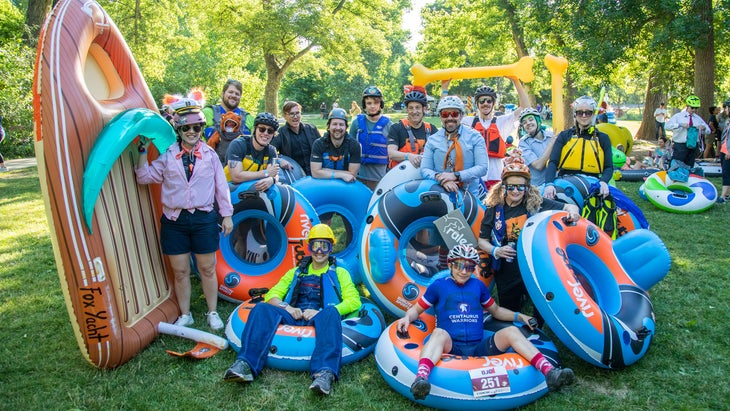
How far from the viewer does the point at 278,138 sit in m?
6.00

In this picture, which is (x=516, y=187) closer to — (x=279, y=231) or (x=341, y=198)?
(x=341, y=198)

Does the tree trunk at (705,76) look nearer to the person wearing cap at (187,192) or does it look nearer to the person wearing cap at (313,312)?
the person wearing cap at (313,312)

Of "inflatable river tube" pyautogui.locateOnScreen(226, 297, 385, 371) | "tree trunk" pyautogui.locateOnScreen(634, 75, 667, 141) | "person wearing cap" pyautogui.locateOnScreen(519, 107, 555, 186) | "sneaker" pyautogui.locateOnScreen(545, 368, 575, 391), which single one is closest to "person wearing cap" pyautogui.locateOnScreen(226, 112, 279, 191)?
"inflatable river tube" pyautogui.locateOnScreen(226, 297, 385, 371)

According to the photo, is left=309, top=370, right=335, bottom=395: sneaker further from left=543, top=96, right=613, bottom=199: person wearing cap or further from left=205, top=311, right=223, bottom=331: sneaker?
left=543, top=96, right=613, bottom=199: person wearing cap

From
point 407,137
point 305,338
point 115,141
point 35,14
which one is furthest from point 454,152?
point 35,14

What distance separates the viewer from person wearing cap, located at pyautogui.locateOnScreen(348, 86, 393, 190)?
18.9 ft

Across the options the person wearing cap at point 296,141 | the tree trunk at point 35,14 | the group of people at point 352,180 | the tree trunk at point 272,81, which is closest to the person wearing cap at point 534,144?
the group of people at point 352,180

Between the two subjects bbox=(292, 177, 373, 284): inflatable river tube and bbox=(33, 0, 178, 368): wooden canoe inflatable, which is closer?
bbox=(33, 0, 178, 368): wooden canoe inflatable

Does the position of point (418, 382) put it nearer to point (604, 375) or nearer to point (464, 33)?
point (604, 375)

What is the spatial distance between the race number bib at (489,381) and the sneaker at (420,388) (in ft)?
0.96

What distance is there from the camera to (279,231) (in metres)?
5.06

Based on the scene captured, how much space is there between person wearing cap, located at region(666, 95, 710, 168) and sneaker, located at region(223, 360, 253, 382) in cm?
865

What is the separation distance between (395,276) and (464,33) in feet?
63.6

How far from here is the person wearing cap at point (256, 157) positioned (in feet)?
15.9
